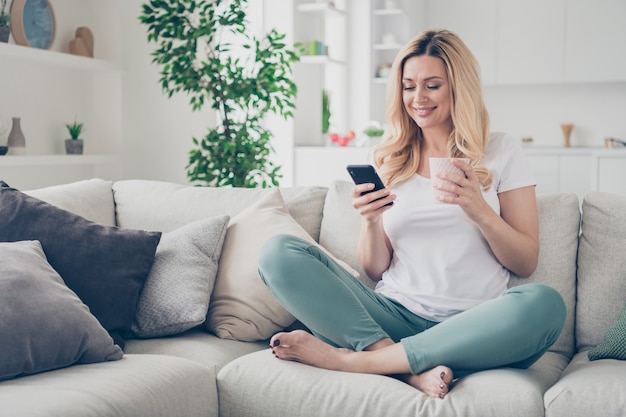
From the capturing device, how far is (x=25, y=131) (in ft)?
13.9

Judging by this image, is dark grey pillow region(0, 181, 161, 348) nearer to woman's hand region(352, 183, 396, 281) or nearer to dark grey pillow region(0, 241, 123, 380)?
dark grey pillow region(0, 241, 123, 380)

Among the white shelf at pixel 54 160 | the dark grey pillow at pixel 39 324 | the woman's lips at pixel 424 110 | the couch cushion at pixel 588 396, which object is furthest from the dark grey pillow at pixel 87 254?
the white shelf at pixel 54 160

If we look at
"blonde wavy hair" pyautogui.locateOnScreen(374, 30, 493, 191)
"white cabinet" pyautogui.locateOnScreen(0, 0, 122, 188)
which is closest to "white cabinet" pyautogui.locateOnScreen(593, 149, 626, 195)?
"white cabinet" pyautogui.locateOnScreen(0, 0, 122, 188)

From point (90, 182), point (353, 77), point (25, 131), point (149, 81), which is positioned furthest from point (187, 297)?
point (353, 77)

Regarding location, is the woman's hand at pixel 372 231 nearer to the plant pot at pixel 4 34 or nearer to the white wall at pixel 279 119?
the plant pot at pixel 4 34

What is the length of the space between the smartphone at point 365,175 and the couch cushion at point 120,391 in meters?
0.61

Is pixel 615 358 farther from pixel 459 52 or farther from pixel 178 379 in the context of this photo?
pixel 178 379

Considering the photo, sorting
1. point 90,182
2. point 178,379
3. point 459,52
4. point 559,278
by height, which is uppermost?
point 459,52

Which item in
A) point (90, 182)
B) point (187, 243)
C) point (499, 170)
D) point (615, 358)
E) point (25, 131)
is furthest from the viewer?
point (25, 131)

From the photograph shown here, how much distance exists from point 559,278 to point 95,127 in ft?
10.9

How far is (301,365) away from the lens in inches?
75.5

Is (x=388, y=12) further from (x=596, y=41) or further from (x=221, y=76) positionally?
(x=221, y=76)

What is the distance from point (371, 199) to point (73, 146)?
2.81 meters

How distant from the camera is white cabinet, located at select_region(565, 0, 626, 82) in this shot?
6555mm
